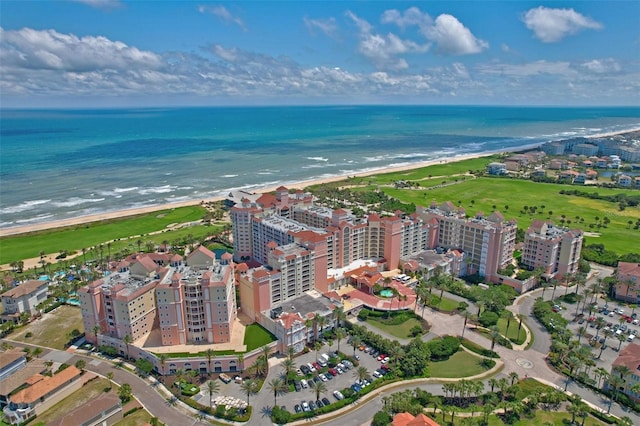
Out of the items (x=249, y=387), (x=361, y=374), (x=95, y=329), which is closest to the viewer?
(x=249, y=387)

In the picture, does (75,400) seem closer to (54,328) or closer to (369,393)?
(54,328)

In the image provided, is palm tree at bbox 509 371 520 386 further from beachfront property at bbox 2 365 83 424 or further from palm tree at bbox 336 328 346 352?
beachfront property at bbox 2 365 83 424

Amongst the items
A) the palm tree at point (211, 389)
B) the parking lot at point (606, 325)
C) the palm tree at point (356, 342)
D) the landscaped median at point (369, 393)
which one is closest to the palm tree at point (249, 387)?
the palm tree at point (211, 389)

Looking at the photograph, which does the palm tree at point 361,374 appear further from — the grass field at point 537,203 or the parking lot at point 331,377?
the grass field at point 537,203

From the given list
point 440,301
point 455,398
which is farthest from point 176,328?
point 440,301

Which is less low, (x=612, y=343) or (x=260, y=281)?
(x=260, y=281)

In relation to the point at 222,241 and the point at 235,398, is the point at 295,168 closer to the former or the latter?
the point at 222,241

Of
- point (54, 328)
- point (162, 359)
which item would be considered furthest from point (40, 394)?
point (54, 328)

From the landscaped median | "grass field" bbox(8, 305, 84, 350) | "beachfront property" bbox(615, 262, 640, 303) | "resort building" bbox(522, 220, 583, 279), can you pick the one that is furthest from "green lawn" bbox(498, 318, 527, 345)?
"grass field" bbox(8, 305, 84, 350)
